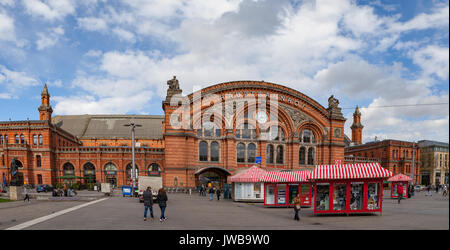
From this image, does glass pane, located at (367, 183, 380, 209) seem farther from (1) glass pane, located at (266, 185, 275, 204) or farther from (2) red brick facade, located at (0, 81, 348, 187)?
(2) red brick facade, located at (0, 81, 348, 187)

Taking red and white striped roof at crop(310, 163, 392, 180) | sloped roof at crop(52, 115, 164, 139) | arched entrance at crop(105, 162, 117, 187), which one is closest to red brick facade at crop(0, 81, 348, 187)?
arched entrance at crop(105, 162, 117, 187)

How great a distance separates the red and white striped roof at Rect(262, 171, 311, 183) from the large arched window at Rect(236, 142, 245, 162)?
70.5 feet

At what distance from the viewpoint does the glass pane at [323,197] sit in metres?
17.1

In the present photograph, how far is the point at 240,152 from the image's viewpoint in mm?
45625

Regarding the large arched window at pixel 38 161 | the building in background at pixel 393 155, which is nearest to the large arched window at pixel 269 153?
the building in background at pixel 393 155

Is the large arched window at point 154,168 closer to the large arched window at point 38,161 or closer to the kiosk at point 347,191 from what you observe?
the large arched window at point 38,161

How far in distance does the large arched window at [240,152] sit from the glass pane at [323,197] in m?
28.3

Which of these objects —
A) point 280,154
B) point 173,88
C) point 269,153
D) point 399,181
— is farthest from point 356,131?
point 173,88

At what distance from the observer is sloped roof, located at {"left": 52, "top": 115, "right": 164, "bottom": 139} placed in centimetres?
7106

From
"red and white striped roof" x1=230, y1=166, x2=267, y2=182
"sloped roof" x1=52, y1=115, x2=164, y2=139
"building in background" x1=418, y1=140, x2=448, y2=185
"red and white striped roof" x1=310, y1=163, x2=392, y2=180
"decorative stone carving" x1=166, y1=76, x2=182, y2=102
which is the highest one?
"decorative stone carving" x1=166, y1=76, x2=182, y2=102

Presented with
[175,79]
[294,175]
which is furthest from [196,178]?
[294,175]

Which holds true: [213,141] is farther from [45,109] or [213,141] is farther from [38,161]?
[45,109]
